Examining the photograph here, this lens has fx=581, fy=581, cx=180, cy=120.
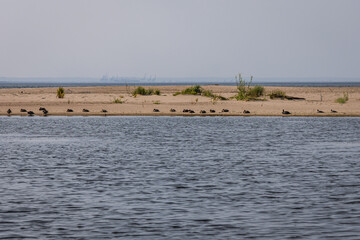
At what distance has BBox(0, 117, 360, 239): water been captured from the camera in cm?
1383

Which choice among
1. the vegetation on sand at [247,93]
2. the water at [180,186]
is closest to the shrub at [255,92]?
the vegetation on sand at [247,93]

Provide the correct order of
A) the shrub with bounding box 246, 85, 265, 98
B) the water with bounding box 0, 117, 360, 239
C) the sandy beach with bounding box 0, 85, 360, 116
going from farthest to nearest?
the shrub with bounding box 246, 85, 265, 98, the sandy beach with bounding box 0, 85, 360, 116, the water with bounding box 0, 117, 360, 239

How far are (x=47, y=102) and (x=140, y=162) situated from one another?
46575 mm

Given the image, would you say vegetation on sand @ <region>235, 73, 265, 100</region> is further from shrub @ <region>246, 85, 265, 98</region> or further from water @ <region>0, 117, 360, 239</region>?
water @ <region>0, 117, 360, 239</region>

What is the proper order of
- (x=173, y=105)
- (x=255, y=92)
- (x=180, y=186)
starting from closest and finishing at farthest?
1. (x=180, y=186)
2. (x=173, y=105)
3. (x=255, y=92)

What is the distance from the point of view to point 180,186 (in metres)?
19.1

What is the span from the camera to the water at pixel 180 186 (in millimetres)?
13828

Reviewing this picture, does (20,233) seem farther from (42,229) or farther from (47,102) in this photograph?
(47,102)

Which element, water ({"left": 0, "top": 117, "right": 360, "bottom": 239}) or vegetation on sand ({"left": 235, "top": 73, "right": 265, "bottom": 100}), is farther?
vegetation on sand ({"left": 235, "top": 73, "right": 265, "bottom": 100})

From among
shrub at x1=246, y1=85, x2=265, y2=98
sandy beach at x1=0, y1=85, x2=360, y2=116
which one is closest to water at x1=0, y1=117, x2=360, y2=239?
sandy beach at x1=0, y1=85, x2=360, y2=116

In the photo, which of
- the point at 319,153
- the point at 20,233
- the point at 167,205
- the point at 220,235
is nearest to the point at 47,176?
the point at 167,205

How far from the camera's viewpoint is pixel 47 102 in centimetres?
6931

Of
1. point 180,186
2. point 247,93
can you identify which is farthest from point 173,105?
point 180,186

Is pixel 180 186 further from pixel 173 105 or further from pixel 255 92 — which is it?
pixel 255 92
